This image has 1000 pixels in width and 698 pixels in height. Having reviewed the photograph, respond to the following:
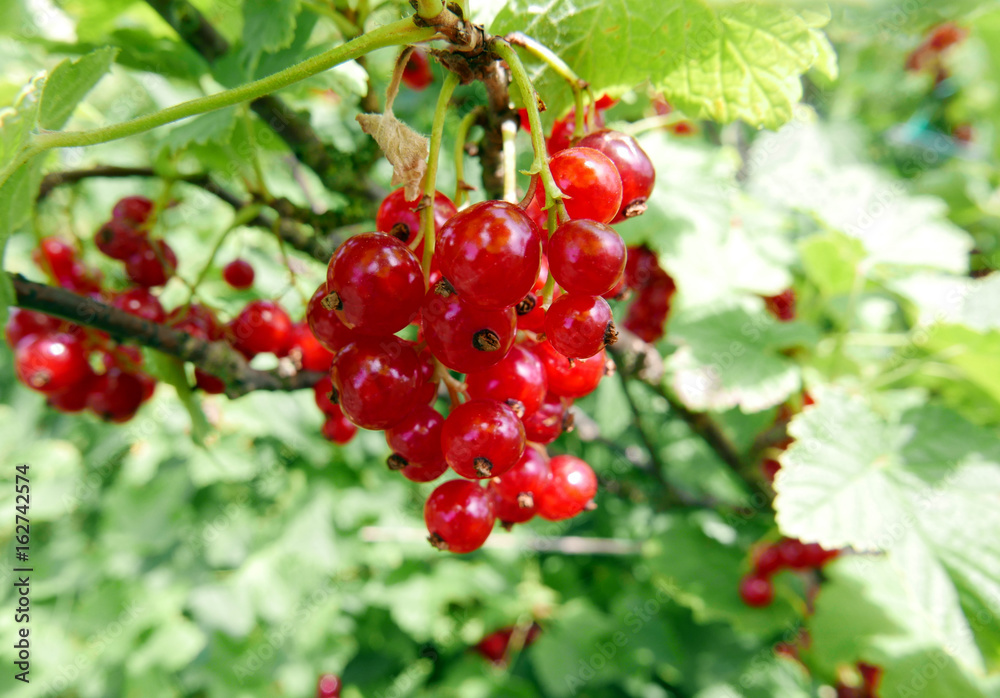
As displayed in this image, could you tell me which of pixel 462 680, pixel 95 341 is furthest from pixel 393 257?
pixel 462 680

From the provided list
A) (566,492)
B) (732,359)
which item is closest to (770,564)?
(732,359)

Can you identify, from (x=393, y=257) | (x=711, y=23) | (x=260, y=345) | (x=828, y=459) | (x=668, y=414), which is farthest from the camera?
(x=668, y=414)

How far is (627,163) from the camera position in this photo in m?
0.59

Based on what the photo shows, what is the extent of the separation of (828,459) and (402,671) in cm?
171

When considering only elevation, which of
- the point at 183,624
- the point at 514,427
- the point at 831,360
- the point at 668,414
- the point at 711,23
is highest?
the point at 711,23

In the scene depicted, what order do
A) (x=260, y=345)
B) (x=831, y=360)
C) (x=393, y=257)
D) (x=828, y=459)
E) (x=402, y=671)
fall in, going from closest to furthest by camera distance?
(x=393, y=257) < (x=260, y=345) < (x=828, y=459) < (x=831, y=360) < (x=402, y=671)

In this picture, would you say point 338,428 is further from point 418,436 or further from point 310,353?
point 418,436

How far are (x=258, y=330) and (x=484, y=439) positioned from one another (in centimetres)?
61

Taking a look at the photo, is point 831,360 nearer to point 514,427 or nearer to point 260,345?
point 514,427

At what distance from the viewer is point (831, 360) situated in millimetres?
1434

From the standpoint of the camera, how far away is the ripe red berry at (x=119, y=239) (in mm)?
1021

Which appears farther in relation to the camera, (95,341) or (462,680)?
(462,680)

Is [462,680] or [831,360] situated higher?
[831,360]

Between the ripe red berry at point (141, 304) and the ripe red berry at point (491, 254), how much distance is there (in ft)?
2.37
